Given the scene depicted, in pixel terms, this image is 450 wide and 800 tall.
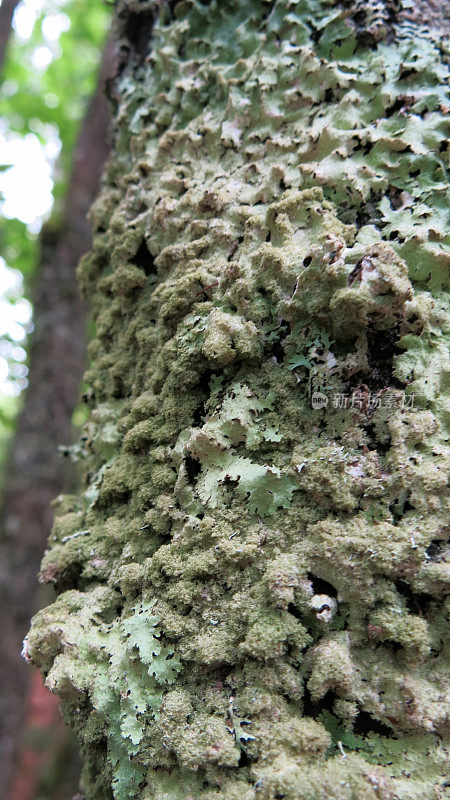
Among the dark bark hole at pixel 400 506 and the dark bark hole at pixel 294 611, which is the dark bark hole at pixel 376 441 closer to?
the dark bark hole at pixel 400 506

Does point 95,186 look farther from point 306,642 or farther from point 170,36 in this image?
point 306,642

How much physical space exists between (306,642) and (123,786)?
36 centimetres

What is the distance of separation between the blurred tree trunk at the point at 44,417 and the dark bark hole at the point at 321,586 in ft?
8.65

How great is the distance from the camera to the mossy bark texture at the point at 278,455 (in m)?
0.73

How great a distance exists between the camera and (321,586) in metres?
0.78

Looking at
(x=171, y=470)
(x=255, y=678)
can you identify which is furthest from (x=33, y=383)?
(x=255, y=678)

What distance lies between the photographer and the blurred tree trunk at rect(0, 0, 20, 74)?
2.98m

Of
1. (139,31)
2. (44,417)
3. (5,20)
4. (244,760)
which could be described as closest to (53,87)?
(5,20)

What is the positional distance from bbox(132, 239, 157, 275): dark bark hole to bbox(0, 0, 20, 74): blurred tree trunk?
8.61 feet

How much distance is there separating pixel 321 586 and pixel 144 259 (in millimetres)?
808

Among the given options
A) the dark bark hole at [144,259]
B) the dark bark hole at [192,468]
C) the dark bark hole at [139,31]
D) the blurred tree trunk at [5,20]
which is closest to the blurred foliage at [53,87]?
the blurred tree trunk at [5,20]
